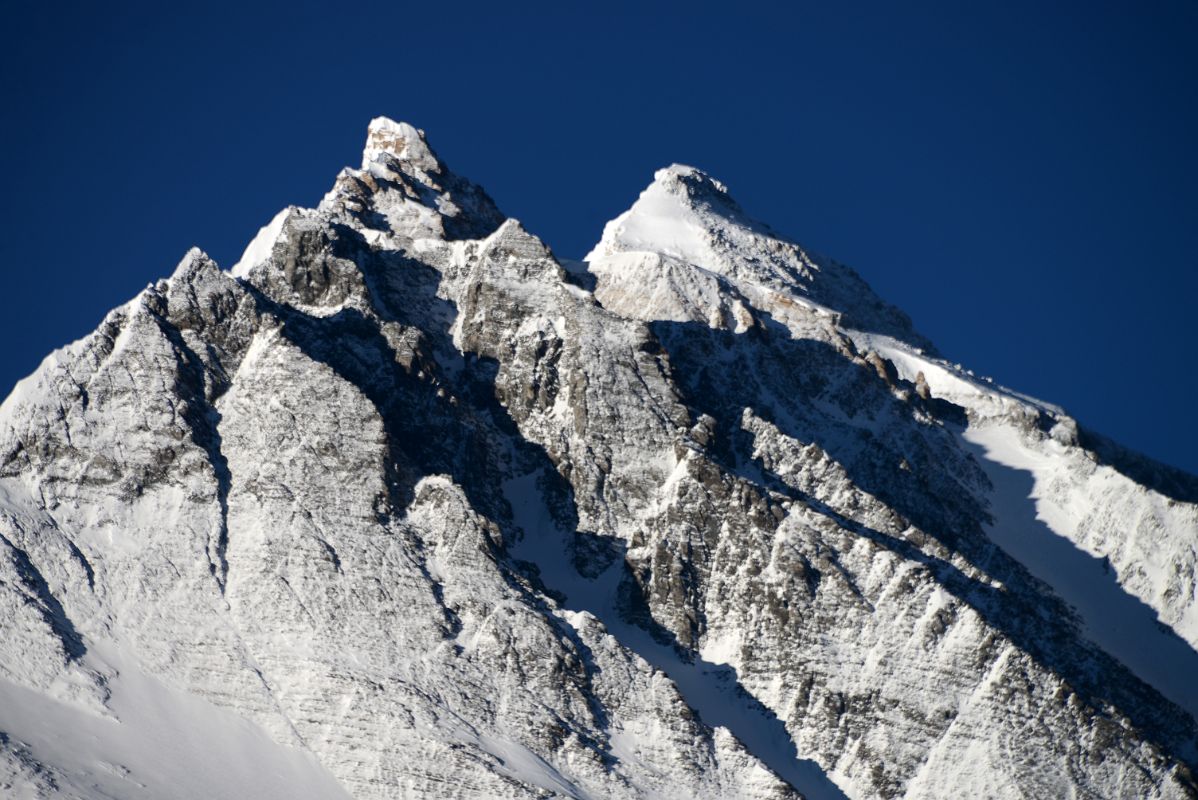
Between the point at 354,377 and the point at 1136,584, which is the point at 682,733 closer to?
the point at 354,377

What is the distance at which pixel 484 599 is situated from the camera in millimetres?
162000

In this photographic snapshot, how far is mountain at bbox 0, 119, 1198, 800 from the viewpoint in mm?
153875

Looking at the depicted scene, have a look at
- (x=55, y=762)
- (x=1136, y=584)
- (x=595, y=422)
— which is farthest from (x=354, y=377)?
(x=1136, y=584)

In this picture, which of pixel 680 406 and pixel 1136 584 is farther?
pixel 1136 584

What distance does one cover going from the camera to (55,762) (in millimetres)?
147500

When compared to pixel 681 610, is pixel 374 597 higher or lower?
lower

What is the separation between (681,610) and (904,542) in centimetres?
2221

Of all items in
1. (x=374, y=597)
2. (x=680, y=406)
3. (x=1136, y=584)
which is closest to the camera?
(x=374, y=597)

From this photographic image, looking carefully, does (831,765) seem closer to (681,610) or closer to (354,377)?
(681,610)

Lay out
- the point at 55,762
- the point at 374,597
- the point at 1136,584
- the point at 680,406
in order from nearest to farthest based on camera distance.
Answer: the point at 55,762 < the point at 374,597 < the point at 680,406 < the point at 1136,584

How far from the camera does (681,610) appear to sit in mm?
170000

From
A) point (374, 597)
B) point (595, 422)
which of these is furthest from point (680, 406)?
point (374, 597)

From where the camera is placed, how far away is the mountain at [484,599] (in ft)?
505

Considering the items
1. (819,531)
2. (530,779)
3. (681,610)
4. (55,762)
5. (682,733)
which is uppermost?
(819,531)
